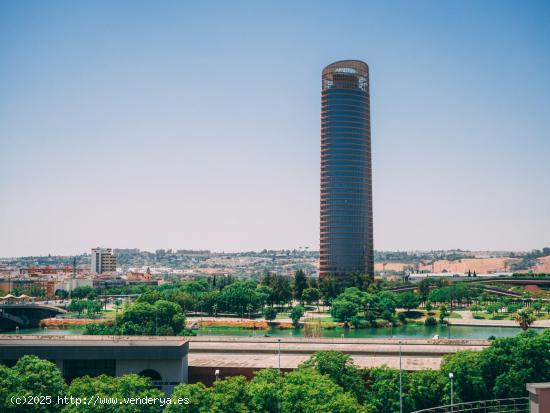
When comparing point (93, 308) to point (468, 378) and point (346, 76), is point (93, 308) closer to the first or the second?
point (346, 76)

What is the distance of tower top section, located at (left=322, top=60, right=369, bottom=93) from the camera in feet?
566

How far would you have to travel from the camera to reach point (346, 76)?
17275 centimetres

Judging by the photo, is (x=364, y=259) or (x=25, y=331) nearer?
(x=25, y=331)

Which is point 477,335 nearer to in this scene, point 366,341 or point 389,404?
point 366,341

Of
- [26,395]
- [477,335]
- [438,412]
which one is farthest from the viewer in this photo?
[477,335]

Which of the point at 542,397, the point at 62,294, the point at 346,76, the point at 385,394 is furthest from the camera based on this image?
the point at 62,294

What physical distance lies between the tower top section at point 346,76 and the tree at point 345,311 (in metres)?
80.3

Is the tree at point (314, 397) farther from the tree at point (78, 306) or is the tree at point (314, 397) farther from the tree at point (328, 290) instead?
the tree at point (78, 306)

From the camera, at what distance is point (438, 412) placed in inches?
1399

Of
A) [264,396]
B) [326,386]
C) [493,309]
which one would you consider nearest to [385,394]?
[326,386]

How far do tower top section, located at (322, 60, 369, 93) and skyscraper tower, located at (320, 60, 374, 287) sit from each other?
30cm

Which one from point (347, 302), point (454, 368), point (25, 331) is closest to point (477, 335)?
point (347, 302)

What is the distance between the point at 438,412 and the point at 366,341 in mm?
22094

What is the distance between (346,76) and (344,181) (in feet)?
102
